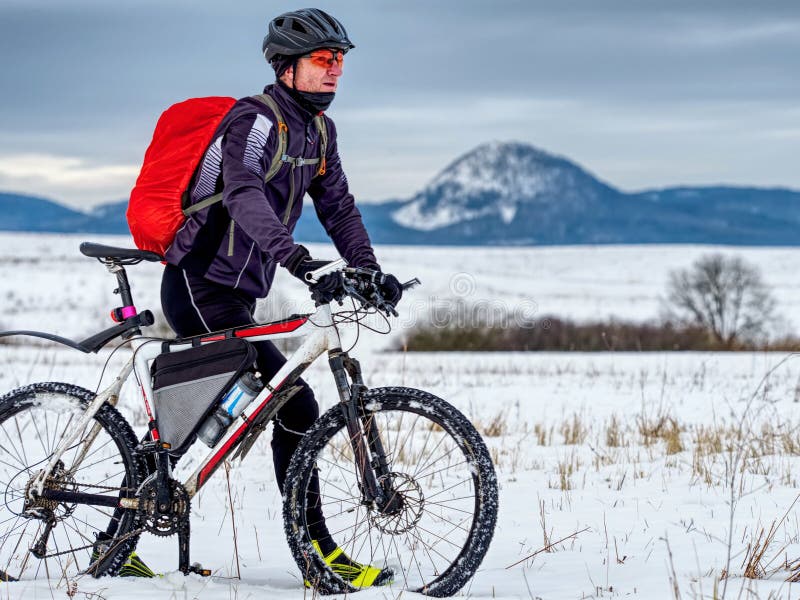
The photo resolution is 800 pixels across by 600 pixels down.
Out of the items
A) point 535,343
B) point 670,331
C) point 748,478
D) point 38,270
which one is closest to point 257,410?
point 748,478

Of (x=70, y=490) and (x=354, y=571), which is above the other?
(x=70, y=490)

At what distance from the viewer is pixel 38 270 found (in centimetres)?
4919

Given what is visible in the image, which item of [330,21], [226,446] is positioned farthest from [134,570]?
[330,21]

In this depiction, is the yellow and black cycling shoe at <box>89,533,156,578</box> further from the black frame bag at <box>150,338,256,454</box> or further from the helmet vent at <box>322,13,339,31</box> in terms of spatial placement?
the helmet vent at <box>322,13,339,31</box>

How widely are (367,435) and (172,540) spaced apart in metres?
1.72

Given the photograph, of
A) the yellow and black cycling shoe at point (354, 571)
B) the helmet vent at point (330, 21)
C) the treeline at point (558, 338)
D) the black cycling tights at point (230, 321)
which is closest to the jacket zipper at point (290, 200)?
the black cycling tights at point (230, 321)

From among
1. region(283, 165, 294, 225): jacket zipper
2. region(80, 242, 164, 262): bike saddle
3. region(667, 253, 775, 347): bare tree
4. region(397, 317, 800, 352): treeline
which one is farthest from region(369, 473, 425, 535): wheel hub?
region(667, 253, 775, 347): bare tree

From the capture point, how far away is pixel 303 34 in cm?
380

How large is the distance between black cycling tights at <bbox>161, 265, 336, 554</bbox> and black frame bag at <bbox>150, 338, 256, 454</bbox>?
0.47 ft

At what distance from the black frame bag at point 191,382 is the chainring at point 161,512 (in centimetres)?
16

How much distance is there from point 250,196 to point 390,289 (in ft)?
2.22

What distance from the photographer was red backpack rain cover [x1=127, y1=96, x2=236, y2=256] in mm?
3801

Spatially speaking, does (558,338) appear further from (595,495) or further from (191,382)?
(191,382)

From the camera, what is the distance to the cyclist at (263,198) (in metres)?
3.71
